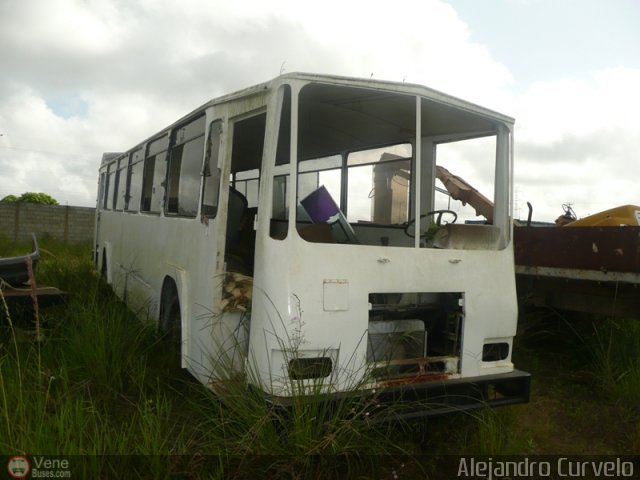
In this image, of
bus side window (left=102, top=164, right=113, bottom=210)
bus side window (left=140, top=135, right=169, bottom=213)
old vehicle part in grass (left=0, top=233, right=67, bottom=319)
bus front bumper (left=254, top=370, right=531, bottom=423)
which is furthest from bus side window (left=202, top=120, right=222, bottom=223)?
bus side window (left=102, top=164, right=113, bottom=210)

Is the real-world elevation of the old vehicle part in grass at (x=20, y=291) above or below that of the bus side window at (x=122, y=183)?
below

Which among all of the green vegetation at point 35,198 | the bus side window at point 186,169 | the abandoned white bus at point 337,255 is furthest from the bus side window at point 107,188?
the green vegetation at point 35,198

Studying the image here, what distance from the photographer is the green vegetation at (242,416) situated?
3.04m

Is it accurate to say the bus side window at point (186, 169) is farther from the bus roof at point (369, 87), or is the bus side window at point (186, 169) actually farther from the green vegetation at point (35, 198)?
the green vegetation at point (35, 198)

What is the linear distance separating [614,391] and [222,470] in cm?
357

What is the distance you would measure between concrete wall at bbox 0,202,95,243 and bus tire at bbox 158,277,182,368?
16839 millimetres

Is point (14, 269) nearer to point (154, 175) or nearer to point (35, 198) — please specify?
point (154, 175)

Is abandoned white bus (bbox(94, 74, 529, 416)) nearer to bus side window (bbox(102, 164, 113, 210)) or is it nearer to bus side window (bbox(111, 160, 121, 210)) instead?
bus side window (bbox(111, 160, 121, 210))

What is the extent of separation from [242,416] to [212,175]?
5.71ft

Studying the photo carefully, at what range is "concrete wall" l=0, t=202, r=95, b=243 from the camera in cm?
1988

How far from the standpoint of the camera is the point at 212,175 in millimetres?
4098

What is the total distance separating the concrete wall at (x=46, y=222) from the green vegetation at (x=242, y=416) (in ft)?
51.5

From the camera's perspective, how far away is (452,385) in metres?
3.84

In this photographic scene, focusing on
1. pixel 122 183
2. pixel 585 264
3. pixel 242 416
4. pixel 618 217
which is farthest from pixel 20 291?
pixel 618 217
